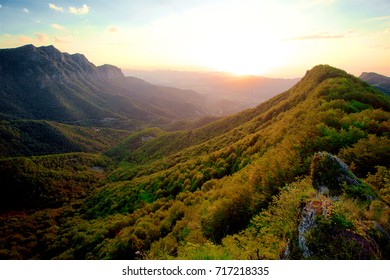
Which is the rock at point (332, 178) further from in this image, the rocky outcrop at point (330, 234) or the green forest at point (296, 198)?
the rocky outcrop at point (330, 234)

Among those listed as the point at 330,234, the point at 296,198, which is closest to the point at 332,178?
the point at 296,198

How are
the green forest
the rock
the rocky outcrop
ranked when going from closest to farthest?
the rocky outcrop < the green forest < the rock

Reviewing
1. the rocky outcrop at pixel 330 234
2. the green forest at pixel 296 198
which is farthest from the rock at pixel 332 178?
the rocky outcrop at pixel 330 234

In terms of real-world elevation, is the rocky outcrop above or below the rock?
below

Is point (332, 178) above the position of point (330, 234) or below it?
above

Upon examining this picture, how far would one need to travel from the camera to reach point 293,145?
1207 cm

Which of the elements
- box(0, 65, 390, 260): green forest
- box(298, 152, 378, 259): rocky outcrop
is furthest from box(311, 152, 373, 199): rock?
box(298, 152, 378, 259): rocky outcrop

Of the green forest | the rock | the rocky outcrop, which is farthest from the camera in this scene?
the rock

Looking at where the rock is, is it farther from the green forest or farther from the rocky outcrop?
the rocky outcrop

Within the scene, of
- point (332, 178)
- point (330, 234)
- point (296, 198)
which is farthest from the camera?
point (332, 178)

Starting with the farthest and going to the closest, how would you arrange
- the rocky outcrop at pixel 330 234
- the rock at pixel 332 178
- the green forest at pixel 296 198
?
the rock at pixel 332 178 → the green forest at pixel 296 198 → the rocky outcrop at pixel 330 234

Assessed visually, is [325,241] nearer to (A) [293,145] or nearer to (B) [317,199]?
(B) [317,199]

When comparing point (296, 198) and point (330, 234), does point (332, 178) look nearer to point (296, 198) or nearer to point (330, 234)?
point (296, 198)

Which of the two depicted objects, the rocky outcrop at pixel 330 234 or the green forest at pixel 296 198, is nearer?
the rocky outcrop at pixel 330 234
